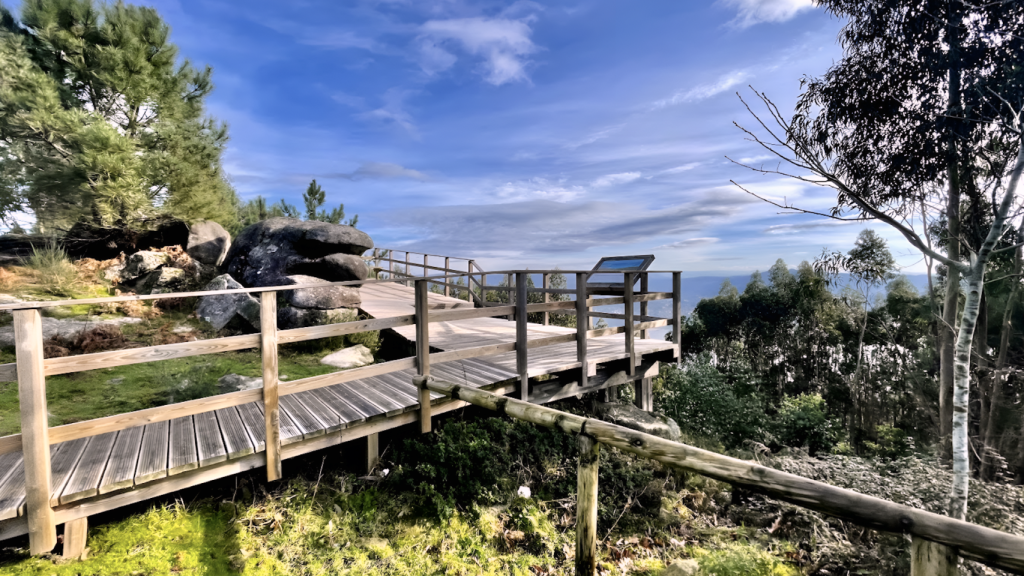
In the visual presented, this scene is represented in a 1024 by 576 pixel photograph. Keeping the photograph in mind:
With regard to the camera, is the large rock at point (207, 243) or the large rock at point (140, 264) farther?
the large rock at point (207, 243)

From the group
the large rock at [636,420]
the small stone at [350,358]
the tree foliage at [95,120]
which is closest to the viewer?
the large rock at [636,420]

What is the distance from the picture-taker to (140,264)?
33.1 feet

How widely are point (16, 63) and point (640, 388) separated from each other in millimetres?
14162

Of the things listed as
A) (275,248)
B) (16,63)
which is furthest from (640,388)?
(16,63)

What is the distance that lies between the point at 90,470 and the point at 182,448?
50 centimetres

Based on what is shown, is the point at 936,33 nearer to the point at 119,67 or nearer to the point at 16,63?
the point at 119,67

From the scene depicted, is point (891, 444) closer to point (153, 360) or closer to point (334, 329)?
point (334, 329)

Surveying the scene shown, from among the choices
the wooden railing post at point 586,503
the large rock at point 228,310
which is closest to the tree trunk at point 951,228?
the wooden railing post at point 586,503

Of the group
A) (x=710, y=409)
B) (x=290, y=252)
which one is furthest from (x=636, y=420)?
(x=290, y=252)

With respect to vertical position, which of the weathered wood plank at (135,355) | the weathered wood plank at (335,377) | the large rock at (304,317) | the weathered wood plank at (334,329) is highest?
the weathered wood plank at (334,329)

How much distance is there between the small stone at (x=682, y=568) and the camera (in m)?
3.12

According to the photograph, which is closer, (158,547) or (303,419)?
(158,547)

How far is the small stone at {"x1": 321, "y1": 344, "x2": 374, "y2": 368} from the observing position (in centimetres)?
677

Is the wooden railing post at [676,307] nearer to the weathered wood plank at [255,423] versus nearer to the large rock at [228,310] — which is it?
the weathered wood plank at [255,423]
